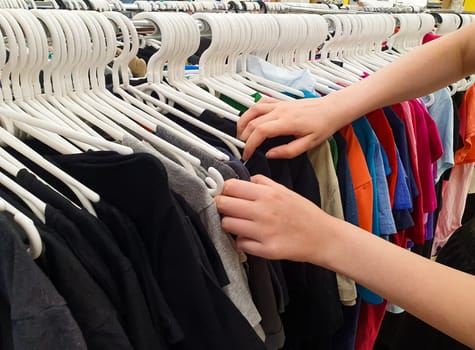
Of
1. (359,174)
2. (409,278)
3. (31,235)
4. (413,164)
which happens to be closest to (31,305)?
(31,235)

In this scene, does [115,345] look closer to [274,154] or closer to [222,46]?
[274,154]

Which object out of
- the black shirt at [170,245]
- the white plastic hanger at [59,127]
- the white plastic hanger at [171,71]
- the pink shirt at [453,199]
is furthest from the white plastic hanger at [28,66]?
the pink shirt at [453,199]

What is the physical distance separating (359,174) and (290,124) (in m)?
0.21

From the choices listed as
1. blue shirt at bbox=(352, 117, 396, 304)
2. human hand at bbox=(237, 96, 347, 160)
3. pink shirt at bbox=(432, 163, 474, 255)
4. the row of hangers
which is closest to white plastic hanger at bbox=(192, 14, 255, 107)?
the row of hangers

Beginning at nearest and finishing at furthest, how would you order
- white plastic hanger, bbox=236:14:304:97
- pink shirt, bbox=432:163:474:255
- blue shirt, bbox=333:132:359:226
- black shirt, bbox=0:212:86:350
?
black shirt, bbox=0:212:86:350 → blue shirt, bbox=333:132:359:226 → white plastic hanger, bbox=236:14:304:97 → pink shirt, bbox=432:163:474:255

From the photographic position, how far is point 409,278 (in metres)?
0.48

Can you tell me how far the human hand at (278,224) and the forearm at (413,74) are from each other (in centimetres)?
27

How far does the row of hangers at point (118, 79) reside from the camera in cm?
55

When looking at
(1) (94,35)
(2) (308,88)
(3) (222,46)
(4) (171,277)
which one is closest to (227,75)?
(3) (222,46)

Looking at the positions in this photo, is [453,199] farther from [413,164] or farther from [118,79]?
[118,79]

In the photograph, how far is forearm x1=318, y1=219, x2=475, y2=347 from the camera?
1.46 feet

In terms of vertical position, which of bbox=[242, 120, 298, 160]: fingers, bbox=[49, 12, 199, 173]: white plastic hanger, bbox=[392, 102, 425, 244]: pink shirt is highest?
bbox=[49, 12, 199, 173]: white plastic hanger

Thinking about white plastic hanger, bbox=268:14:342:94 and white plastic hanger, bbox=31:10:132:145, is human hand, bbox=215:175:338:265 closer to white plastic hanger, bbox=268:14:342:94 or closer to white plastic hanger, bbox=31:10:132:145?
white plastic hanger, bbox=31:10:132:145

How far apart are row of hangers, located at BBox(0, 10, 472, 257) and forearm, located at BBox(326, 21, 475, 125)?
0.13 m
